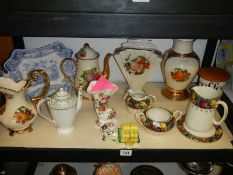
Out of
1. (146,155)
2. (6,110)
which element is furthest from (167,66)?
(6,110)

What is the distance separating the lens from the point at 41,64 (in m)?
1.06

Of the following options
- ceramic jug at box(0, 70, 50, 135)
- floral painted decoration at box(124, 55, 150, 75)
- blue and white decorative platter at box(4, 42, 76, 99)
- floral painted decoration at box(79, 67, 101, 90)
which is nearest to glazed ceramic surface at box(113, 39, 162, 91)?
floral painted decoration at box(124, 55, 150, 75)

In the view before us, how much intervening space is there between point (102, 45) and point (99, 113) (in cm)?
34

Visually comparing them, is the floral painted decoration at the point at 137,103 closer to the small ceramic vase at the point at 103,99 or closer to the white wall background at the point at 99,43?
the small ceramic vase at the point at 103,99

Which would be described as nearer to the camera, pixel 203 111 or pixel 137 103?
pixel 203 111

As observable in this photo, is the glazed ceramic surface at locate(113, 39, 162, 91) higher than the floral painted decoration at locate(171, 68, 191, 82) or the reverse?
higher

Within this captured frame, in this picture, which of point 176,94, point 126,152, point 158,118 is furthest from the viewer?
point 176,94

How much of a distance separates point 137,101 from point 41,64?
40 cm

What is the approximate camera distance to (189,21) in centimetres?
66

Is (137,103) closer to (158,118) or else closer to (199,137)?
(158,118)

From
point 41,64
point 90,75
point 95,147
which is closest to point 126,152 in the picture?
point 95,147

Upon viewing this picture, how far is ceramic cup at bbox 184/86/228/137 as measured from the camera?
88cm

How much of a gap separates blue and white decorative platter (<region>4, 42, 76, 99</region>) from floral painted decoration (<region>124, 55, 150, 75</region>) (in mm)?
225

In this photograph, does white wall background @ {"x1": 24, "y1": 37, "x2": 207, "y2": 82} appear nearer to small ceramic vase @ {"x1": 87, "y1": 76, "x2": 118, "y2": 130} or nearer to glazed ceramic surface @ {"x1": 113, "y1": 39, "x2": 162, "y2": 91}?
glazed ceramic surface @ {"x1": 113, "y1": 39, "x2": 162, "y2": 91}
